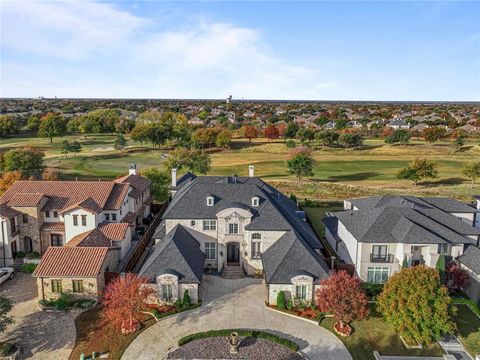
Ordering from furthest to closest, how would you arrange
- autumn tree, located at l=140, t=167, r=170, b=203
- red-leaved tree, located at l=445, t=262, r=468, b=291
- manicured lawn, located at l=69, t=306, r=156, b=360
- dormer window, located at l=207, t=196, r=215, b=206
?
1. autumn tree, located at l=140, t=167, r=170, b=203
2. dormer window, located at l=207, t=196, r=215, b=206
3. red-leaved tree, located at l=445, t=262, r=468, b=291
4. manicured lawn, located at l=69, t=306, r=156, b=360

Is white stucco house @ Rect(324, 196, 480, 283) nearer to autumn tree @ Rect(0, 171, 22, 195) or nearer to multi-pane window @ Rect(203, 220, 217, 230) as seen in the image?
multi-pane window @ Rect(203, 220, 217, 230)

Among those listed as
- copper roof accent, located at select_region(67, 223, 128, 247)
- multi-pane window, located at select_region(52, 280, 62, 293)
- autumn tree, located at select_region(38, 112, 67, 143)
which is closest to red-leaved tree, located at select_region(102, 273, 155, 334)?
multi-pane window, located at select_region(52, 280, 62, 293)

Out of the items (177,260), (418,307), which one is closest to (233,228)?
(177,260)

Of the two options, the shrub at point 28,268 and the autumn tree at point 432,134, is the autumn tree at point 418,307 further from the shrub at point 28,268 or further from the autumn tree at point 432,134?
the autumn tree at point 432,134

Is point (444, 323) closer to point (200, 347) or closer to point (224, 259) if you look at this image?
Answer: point (200, 347)

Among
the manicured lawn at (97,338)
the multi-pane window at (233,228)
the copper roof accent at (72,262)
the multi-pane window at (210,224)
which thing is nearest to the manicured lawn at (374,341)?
the multi-pane window at (233,228)

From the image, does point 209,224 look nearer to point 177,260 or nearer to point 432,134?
point 177,260

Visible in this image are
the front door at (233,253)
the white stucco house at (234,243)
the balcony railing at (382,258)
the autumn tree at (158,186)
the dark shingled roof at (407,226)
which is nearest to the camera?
the white stucco house at (234,243)

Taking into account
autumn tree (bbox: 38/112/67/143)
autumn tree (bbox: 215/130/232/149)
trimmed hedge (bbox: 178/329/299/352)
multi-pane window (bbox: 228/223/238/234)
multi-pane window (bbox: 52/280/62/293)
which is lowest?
trimmed hedge (bbox: 178/329/299/352)
